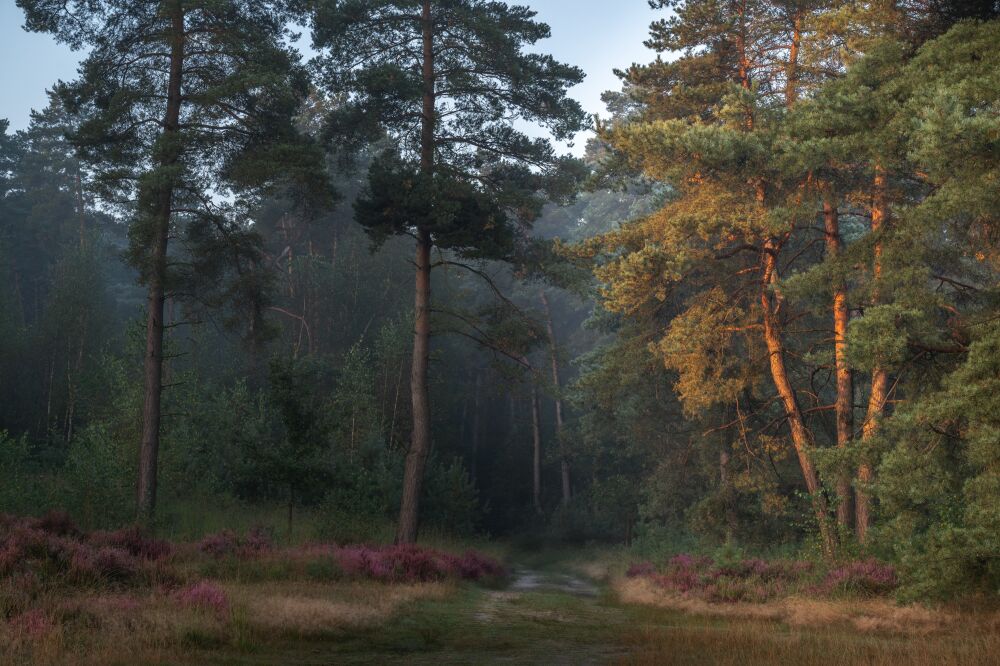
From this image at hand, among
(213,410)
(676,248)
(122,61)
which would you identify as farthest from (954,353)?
(213,410)

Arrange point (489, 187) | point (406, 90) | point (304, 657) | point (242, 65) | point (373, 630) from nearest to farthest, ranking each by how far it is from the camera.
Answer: point (304, 657) < point (373, 630) < point (242, 65) < point (406, 90) < point (489, 187)

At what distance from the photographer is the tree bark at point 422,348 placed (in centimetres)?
2131

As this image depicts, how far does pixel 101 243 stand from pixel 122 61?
35.9 meters

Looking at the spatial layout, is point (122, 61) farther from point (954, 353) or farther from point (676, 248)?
point (954, 353)

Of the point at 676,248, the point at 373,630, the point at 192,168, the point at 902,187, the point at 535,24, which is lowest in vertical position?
the point at 373,630

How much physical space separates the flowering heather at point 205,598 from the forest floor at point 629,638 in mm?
1061

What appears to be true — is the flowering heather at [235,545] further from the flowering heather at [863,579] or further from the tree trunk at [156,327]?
the flowering heather at [863,579]

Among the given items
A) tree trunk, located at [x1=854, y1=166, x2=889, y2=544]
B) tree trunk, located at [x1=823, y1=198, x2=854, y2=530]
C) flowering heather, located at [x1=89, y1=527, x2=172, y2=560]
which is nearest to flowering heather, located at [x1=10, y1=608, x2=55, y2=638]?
flowering heather, located at [x1=89, y1=527, x2=172, y2=560]

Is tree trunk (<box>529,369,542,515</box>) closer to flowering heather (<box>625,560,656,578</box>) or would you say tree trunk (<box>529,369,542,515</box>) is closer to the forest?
the forest

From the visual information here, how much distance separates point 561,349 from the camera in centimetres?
2480

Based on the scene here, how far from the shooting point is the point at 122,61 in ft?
65.5

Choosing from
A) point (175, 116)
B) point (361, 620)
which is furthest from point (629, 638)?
point (175, 116)

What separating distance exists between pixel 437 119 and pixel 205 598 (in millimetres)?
15545

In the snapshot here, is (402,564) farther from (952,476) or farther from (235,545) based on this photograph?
(952,476)
